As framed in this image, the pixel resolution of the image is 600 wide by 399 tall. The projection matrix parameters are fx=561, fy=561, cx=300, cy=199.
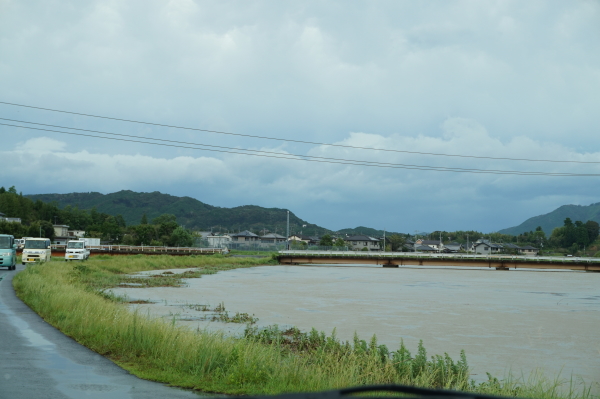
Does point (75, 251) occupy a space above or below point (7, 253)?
below

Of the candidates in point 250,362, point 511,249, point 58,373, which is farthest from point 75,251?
point 511,249

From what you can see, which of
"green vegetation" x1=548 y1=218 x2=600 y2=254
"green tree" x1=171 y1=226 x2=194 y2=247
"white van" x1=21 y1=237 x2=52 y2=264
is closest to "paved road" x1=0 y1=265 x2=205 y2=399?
"white van" x1=21 y1=237 x2=52 y2=264

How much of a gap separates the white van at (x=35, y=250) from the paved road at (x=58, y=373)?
38.0 m

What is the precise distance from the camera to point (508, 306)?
31.4 m

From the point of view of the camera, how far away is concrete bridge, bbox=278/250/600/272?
292ft

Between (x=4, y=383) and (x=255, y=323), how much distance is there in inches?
498

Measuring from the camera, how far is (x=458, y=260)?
299 feet

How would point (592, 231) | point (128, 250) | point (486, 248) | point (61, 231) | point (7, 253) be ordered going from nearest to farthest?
point (7, 253)
point (128, 250)
point (61, 231)
point (592, 231)
point (486, 248)

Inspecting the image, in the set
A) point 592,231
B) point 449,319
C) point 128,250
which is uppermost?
point 592,231

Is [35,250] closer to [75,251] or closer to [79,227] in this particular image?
[75,251]

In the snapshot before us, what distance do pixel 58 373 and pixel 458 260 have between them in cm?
8673

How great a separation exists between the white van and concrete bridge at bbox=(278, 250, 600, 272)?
48.8 meters

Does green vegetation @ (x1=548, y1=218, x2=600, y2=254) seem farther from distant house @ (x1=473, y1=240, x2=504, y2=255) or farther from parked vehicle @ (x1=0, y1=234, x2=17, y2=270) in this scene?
parked vehicle @ (x1=0, y1=234, x2=17, y2=270)

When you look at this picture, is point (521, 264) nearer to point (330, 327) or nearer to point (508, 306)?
point (508, 306)
